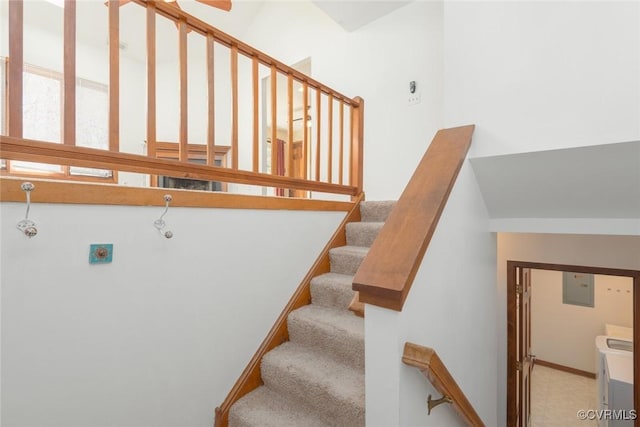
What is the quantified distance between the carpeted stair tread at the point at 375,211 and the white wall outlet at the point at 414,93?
1.06 metres

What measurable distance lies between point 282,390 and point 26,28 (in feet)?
14.5

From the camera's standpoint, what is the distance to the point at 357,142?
314 cm

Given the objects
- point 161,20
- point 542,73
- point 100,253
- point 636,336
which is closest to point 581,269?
point 636,336

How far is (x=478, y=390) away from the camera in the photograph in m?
1.85

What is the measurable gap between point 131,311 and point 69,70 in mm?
1029

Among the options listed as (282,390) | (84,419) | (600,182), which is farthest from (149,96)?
(600,182)

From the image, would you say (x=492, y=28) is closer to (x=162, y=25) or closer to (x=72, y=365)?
(x=72, y=365)

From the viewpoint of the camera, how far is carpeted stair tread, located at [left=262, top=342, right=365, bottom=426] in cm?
152

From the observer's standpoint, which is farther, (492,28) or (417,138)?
(417,138)

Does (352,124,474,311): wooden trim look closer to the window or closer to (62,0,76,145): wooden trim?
(62,0,76,145): wooden trim

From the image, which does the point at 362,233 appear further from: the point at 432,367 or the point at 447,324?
the point at 432,367

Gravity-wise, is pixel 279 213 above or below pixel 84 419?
above

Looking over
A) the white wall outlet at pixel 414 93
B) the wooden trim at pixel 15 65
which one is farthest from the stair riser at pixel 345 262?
the wooden trim at pixel 15 65

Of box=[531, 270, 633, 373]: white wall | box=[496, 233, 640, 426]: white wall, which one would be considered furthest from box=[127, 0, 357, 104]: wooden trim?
box=[531, 270, 633, 373]: white wall
